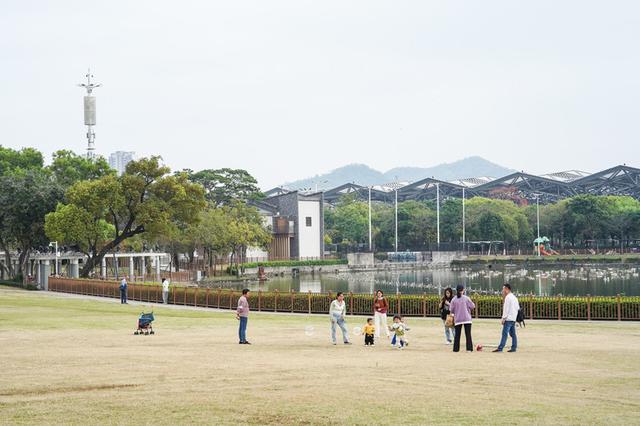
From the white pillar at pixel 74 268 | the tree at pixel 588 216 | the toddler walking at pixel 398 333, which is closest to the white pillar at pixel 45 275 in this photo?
the white pillar at pixel 74 268

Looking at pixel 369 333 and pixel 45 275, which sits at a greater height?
pixel 45 275

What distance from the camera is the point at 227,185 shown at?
10656 cm

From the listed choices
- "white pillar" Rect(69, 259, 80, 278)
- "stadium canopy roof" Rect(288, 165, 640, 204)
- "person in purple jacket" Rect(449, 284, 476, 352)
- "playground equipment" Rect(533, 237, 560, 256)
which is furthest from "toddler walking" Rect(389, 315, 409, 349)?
"stadium canopy roof" Rect(288, 165, 640, 204)

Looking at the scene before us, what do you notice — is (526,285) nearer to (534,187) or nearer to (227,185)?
(227,185)

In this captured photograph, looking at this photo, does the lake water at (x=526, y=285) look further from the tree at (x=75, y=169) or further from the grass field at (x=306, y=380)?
the grass field at (x=306, y=380)

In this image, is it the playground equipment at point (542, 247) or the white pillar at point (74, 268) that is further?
the playground equipment at point (542, 247)

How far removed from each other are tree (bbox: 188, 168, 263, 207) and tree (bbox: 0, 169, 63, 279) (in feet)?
139

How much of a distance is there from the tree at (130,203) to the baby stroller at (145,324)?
3311cm

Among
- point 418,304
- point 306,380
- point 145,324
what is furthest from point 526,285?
point 306,380

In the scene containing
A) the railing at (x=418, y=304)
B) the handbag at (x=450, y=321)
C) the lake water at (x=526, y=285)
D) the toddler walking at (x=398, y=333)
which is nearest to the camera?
the handbag at (x=450, y=321)

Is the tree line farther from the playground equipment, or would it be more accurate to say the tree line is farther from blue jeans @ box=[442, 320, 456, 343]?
the playground equipment

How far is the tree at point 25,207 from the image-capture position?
59044mm

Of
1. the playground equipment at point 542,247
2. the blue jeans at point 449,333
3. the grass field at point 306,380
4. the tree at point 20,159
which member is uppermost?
the tree at point 20,159

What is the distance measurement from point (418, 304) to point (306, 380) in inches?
769
